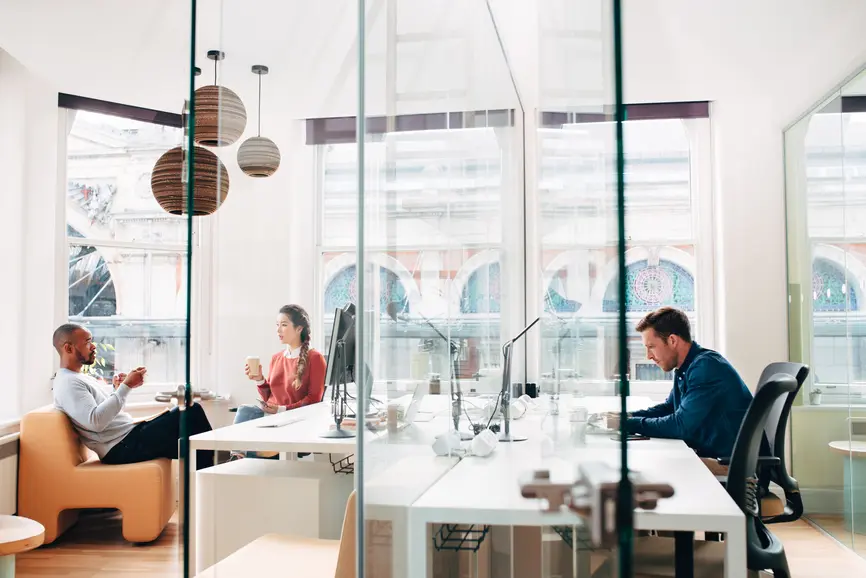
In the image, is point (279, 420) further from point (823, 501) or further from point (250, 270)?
point (823, 501)

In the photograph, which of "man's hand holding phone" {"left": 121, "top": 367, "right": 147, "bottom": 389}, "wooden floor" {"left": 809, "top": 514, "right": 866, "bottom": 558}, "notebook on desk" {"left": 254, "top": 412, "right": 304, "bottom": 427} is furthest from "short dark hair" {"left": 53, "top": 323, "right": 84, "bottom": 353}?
"wooden floor" {"left": 809, "top": 514, "right": 866, "bottom": 558}

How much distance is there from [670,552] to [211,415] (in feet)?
4.11

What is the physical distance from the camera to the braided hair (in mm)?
1527

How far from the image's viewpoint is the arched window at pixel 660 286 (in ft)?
16.5

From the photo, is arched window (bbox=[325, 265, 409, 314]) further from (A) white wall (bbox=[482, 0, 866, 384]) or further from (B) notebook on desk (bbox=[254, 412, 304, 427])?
(A) white wall (bbox=[482, 0, 866, 384])

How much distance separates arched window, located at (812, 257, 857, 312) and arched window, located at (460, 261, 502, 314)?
2.11 m

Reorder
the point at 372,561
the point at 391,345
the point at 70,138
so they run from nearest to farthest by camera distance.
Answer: the point at 372,561
the point at 391,345
the point at 70,138

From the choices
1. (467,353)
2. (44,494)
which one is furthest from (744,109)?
(44,494)

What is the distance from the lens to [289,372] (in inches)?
61.1

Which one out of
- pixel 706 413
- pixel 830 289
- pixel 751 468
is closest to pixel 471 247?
pixel 751 468

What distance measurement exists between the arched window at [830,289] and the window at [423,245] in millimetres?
2272

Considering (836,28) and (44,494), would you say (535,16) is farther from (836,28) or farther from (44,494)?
(44,494)

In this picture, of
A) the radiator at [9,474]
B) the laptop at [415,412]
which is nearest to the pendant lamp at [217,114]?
the laptop at [415,412]

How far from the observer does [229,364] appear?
1420 mm
